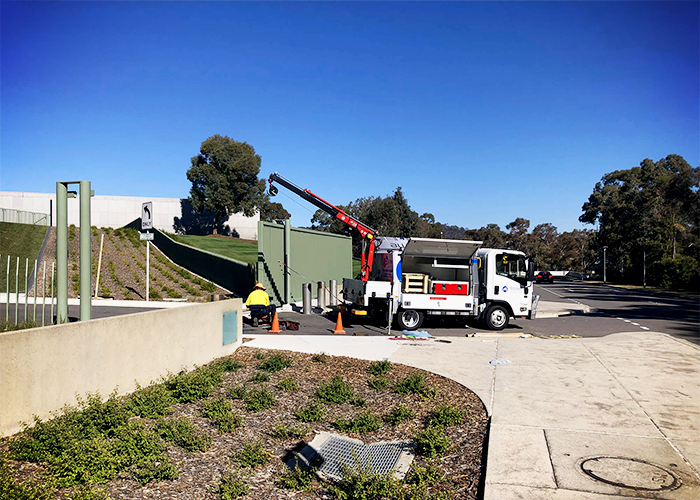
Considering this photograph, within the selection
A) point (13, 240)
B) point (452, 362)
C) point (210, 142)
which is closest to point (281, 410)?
point (452, 362)

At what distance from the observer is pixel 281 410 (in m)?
7.34

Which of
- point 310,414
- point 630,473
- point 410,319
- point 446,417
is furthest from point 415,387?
point 410,319

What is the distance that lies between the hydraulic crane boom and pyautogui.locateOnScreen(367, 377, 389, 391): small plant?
9413 mm

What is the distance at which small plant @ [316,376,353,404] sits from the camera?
7730 mm

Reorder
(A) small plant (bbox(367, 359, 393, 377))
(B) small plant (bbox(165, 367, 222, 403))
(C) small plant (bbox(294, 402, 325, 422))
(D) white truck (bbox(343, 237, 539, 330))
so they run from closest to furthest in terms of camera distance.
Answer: (C) small plant (bbox(294, 402, 325, 422)) → (B) small plant (bbox(165, 367, 222, 403)) → (A) small plant (bbox(367, 359, 393, 377)) → (D) white truck (bbox(343, 237, 539, 330))

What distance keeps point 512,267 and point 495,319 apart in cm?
171

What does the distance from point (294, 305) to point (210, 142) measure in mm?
51393

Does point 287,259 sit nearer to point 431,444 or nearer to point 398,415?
point 398,415

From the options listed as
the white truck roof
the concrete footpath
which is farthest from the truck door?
the concrete footpath

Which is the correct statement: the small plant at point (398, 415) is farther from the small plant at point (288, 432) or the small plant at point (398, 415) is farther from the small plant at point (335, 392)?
the small plant at point (288, 432)

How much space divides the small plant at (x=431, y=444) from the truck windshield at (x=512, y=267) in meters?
10.9

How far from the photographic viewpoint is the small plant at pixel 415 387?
7.98 meters

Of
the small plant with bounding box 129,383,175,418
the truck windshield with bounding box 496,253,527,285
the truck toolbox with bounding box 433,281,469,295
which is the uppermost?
the truck windshield with bounding box 496,253,527,285

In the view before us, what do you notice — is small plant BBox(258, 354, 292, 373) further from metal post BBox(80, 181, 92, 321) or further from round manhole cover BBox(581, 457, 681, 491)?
round manhole cover BBox(581, 457, 681, 491)
